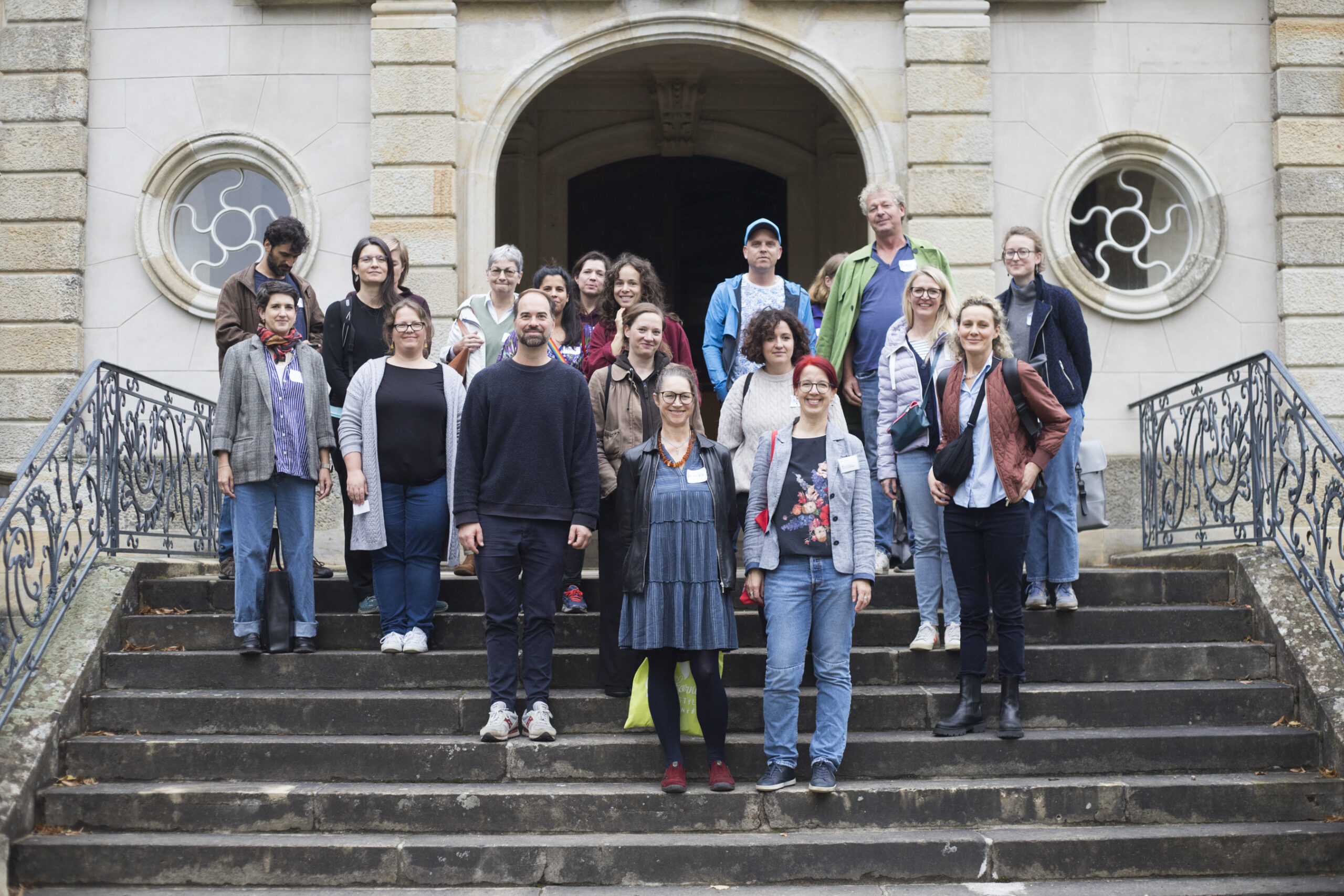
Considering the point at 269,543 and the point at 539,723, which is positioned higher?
the point at 269,543

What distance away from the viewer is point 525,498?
18.1 feet

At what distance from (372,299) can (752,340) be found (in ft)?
6.77

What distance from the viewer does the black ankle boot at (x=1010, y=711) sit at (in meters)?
5.46

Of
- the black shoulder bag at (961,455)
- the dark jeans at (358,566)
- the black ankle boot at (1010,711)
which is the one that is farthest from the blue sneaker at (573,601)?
the black ankle boot at (1010,711)

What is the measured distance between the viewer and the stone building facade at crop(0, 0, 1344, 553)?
9.25m

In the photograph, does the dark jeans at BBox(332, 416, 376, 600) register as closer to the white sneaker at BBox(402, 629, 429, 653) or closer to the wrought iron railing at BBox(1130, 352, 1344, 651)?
the white sneaker at BBox(402, 629, 429, 653)

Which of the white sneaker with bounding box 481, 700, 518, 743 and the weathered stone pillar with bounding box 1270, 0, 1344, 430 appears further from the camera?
the weathered stone pillar with bounding box 1270, 0, 1344, 430

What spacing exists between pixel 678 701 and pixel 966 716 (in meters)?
1.30

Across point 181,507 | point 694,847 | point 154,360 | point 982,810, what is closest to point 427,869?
point 694,847

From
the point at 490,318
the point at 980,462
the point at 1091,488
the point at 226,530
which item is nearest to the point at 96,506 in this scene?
the point at 226,530

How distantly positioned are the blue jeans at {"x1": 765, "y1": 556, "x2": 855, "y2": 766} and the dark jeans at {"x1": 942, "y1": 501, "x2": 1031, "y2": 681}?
25.4 inches

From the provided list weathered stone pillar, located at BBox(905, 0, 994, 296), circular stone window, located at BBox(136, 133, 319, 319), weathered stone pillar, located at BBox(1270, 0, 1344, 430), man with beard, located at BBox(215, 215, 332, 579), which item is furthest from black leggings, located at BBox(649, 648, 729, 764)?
weathered stone pillar, located at BBox(1270, 0, 1344, 430)

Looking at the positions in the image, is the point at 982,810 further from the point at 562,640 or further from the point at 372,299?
the point at 372,299

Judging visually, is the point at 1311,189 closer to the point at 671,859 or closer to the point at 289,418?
the point at 671,859
